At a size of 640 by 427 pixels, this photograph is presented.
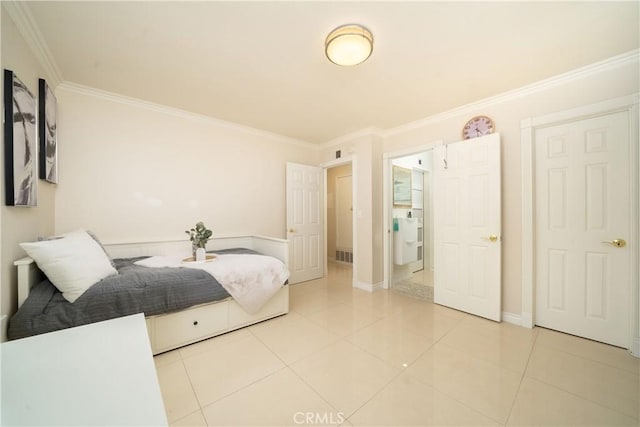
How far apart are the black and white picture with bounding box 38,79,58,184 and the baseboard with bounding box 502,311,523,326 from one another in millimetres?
4477

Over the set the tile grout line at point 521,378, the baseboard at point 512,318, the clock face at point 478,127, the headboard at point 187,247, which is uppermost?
the clock face at point 478,127

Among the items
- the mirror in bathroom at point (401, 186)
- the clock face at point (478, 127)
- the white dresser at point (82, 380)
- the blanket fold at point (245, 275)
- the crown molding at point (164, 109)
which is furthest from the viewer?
the mirror in bathroom at point (401, 186)

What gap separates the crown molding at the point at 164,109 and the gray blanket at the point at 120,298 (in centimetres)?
180

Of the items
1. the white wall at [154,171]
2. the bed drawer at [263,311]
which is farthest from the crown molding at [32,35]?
the bed drawer at [263,311]

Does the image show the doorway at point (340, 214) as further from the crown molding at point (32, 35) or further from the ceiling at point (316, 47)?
the crown molding at point (32, 35)

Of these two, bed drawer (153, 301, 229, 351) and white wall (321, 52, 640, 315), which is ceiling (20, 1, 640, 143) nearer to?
white wall (321, 52, 640, 315)

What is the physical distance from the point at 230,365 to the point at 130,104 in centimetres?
294

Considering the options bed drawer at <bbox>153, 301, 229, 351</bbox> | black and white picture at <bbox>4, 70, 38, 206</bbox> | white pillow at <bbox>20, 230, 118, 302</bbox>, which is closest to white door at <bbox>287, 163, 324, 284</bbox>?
bed drawer at <bbox>153, 301, 229, 351</bbox>

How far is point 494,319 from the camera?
255cm

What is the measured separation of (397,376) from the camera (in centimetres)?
171

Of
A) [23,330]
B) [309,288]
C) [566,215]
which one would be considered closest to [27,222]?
[23,330]

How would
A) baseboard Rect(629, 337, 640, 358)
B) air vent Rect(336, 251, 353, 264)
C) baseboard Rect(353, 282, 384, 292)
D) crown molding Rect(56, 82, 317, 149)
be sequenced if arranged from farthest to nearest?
air vent Rect(336, 251, 353, 264) < baseboard Rect(353, 282, 384, 292) < crown molding Rect(56, 82, 317, 149) < baseboard Rect(629, 337, 640, 358)

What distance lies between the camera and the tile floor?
1.39 metres

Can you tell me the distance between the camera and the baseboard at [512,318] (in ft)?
8.14
